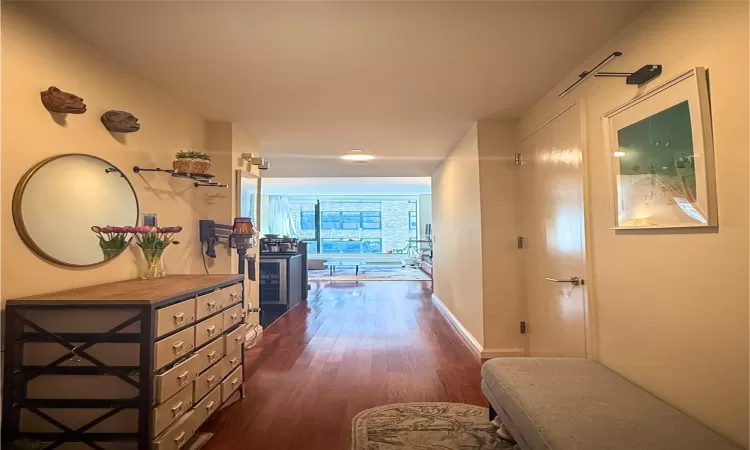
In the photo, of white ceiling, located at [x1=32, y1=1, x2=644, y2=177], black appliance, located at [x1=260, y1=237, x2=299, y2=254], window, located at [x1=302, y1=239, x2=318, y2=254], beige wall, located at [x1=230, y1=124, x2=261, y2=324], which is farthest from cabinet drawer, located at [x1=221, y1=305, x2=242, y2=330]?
window, located at [x1=302, y1=239, x2=318, y2=254]

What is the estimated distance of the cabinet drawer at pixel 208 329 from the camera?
6.31ft

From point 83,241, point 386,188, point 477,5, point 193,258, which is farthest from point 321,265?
point 477,5

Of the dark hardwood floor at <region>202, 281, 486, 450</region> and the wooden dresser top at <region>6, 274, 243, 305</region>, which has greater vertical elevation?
the wooden dresser top at <region>6, 274, 243, 305</region>

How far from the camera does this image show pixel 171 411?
169cm

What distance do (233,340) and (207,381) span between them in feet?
1.12

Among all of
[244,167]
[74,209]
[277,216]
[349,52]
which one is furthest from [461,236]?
[277,216]

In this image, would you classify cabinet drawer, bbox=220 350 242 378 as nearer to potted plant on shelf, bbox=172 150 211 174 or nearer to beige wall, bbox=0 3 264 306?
beige wall, bbox=0 3 264 306

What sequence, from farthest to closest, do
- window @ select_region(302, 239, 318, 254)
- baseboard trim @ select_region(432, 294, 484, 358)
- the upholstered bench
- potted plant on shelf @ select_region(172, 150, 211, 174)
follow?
window @ select_region(302, 239, 318, 254)
baseboard trim @ select_region(432, 294, 484, 358)
potted plant on shelf @ select_region(172, 150, 211, 174)
the upholstered bench

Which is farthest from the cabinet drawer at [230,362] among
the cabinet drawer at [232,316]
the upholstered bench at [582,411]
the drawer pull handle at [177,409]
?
the upholstered bench at [582,411]

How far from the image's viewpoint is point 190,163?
2588 mm

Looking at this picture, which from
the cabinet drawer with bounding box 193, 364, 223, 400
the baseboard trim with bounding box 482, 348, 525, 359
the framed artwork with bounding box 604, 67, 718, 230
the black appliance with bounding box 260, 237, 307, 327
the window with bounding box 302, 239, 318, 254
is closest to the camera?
the framed artwork with bounding box 604, 67, 718, 230

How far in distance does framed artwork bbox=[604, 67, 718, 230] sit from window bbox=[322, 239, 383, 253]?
11.5 m

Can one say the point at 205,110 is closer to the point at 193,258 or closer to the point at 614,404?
the point at 193,258

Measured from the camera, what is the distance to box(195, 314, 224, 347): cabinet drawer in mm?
1924
